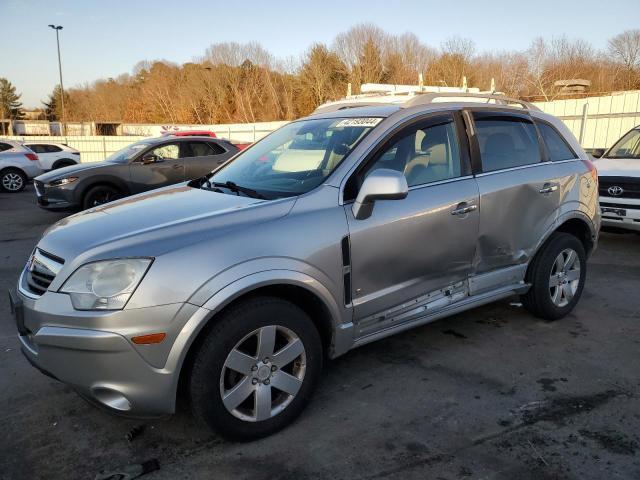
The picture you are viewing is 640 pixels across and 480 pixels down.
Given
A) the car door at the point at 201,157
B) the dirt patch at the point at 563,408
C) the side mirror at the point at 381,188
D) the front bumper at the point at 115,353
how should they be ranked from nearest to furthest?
the front bumper at the point at 115,353 → the side mirror at the point at 381,188 → the dirt patch at the point at 563,408 → the car door at the point at 201,157

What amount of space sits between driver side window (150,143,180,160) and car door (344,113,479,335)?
312 inches

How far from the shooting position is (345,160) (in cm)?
313

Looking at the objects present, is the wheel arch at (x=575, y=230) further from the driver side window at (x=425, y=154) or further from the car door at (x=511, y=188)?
the driver side window at (x=425, y=154)

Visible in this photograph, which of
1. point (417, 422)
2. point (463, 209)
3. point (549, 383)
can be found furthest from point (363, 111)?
point (549, 383)

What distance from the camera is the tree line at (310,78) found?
38.0 metres

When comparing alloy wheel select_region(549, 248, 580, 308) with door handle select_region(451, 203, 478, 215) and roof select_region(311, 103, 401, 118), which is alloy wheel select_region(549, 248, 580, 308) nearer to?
door handle select_region(451, 203, 478, 215)

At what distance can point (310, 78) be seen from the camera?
5253 centimetres

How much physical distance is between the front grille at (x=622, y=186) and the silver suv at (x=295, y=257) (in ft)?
9.97

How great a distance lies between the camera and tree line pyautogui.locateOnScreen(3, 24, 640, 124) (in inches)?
1495

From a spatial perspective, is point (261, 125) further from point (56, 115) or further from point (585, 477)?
point (56, 115)

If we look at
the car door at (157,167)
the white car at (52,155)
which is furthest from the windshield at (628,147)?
the white car at (52,155)

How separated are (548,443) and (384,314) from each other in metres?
1.11

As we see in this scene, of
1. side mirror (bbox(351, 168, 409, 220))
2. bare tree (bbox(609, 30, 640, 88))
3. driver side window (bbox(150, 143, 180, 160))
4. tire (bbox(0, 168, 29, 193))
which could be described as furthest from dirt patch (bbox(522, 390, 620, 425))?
bare tree (bbox(609, 30, 640, 88))

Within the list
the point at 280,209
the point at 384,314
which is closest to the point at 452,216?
the point at 384,314
